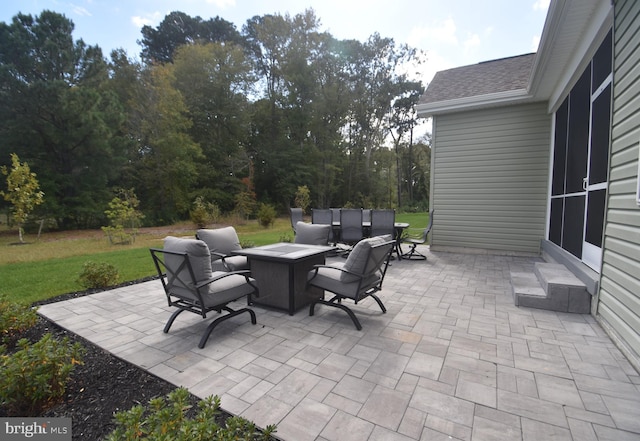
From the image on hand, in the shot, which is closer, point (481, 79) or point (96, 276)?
point (96, 276)

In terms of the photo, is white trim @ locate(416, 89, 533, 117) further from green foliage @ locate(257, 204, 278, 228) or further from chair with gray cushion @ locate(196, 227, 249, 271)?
green foliage @ locate(257, 204, 278, 228)

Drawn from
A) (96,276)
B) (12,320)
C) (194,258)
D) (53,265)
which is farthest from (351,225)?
(53,265)

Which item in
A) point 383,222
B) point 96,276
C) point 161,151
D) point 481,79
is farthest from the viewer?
point 161,151

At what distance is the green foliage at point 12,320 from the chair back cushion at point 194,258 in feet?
4.97

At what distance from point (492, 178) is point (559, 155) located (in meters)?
1.36

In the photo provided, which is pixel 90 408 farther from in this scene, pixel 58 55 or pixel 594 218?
pixel 58 55

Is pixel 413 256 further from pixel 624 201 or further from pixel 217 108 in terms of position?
pixel 217 108

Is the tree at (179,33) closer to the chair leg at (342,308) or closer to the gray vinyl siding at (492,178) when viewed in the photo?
the gray vinyl siding at (492,178)

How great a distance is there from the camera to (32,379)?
5.57 feet

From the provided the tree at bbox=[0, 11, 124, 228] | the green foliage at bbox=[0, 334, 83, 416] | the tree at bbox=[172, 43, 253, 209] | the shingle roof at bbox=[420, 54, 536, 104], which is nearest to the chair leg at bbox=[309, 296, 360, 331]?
the green foliage at bbox=[0, 334, 83, 416]

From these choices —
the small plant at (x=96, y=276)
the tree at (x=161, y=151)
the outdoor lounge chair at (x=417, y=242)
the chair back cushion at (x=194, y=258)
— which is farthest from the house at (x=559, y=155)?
the tree at (x=161, y=151)

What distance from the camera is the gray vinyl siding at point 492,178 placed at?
6094 mm

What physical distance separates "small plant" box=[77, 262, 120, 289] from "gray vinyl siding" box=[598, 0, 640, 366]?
5.87 m

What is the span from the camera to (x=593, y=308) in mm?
3129
